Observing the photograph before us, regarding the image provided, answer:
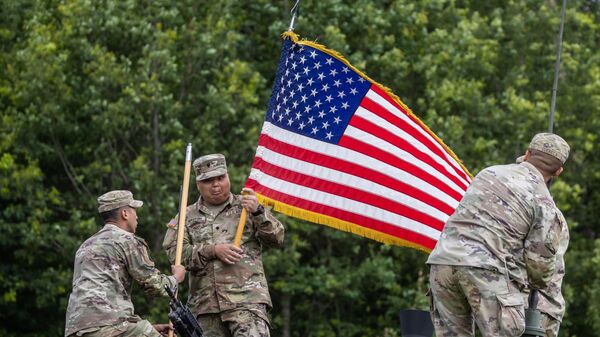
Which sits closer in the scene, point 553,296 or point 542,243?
point 542,243

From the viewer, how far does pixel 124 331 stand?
10492 mm

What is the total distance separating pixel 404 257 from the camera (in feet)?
88.9

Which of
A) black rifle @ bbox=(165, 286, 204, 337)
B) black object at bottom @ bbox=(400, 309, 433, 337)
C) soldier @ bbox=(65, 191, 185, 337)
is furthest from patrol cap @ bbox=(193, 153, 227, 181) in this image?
black object at bottom @ bbox=(400, 309, 433, 337)

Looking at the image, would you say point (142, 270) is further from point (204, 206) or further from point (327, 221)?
point (327, 221)

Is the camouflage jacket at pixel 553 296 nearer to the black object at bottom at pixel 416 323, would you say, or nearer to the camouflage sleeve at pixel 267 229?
the black object at bottom at pixel 416 323

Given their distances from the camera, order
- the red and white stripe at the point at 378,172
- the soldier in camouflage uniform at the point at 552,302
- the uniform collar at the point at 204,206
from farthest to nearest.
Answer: the red and white stripe at the point at 378,172
the uniform collar at the point at 204,206
the soldier in camouflage uniform at the point at 552,302

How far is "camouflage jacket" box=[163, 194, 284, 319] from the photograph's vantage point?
37.3 ft

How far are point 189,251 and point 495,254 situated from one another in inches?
113

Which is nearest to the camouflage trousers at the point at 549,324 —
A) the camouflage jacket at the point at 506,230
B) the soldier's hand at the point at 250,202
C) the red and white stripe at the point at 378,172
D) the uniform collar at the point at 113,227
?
the camouflage jacket at the point at 506,230

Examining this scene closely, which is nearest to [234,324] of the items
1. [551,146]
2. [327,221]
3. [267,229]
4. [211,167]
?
[267,229]

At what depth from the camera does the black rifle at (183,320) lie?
10562mm

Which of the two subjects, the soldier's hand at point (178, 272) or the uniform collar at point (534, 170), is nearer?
the uniform collar at point (534, 170)

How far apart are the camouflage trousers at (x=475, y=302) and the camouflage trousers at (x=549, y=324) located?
1297 millimetres

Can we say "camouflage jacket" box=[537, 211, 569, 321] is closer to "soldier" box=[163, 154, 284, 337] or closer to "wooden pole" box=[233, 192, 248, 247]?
"soldier" box=[163, 154, 284, 337]
